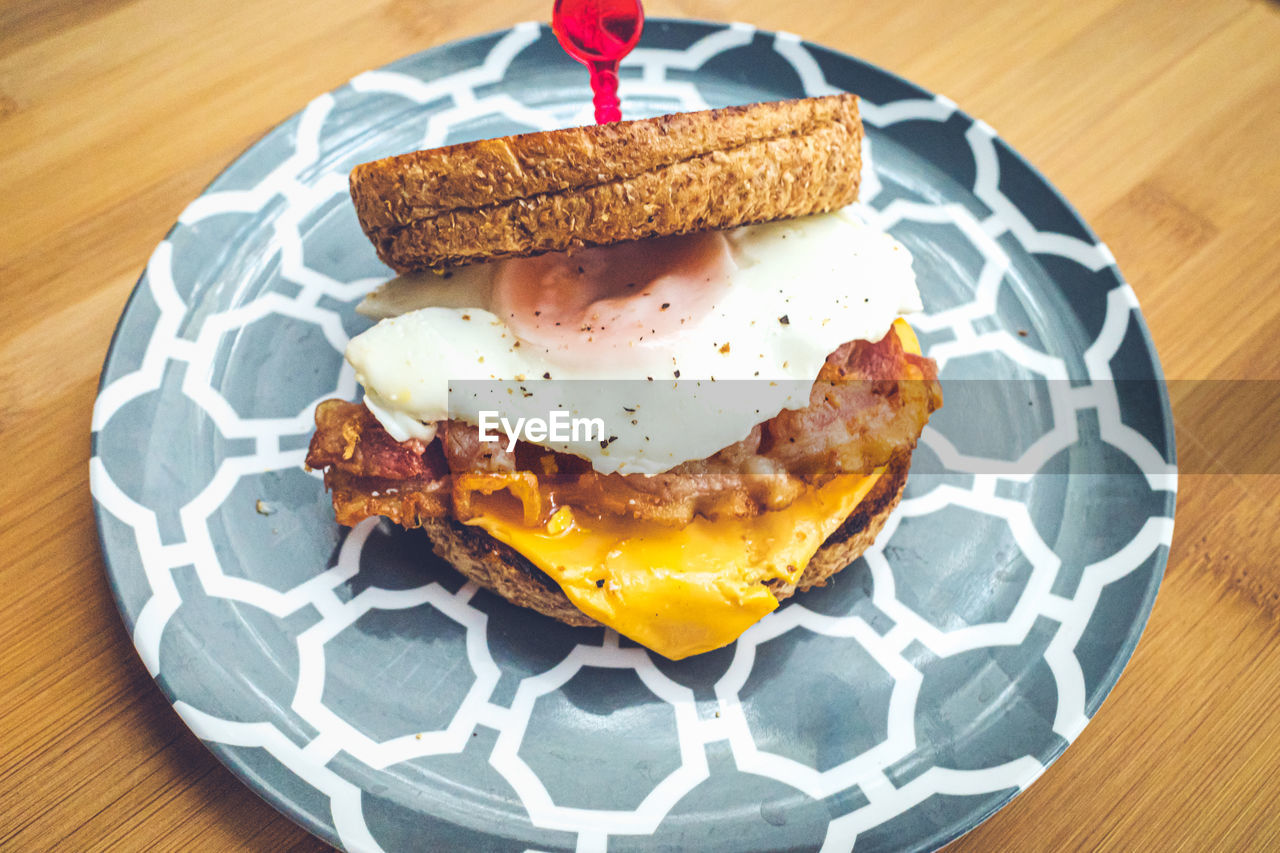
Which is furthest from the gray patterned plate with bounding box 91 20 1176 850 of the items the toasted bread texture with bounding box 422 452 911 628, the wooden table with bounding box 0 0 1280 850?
the wooden table with bounding box 0 0 1280 850

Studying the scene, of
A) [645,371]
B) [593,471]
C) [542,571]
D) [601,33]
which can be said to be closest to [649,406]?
[645,371]

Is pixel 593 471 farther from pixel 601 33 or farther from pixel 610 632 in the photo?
pixel 601 33

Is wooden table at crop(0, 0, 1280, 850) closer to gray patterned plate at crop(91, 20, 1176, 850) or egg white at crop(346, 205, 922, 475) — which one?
gray patterned plate at crop(91, 20, 1176, 850)

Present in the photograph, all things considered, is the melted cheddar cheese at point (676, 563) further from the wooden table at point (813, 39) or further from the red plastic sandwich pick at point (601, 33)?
the red plastic sandwich pick at point (601, 33)

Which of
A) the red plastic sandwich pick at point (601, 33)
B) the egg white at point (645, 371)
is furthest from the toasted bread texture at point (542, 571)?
the red plastic sandwich pick at point (601, 33)

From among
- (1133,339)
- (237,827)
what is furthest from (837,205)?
(237,827)

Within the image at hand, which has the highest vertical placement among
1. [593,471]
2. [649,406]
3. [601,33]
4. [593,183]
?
[601,33]
